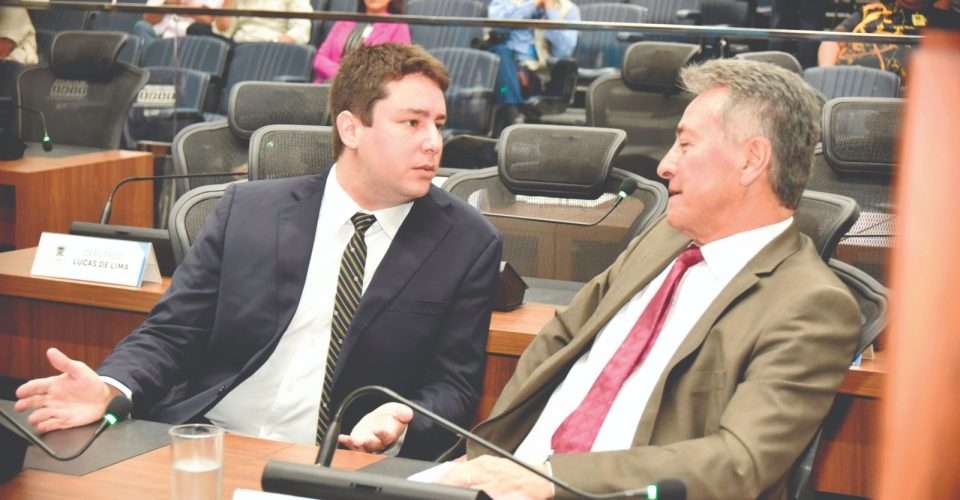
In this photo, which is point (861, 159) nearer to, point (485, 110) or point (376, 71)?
point (376, 71)

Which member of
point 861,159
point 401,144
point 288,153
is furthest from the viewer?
point 861,159

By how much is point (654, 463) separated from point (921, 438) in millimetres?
1041

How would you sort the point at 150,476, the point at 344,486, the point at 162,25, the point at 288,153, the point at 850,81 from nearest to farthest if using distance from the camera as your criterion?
the point at 344,486
the point at 150,476
the point at 288,153
the point at 850,81
the point at 162,25

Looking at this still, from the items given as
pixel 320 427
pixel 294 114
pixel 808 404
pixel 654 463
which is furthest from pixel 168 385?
pixel 294 114

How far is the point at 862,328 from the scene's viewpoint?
4.97ft

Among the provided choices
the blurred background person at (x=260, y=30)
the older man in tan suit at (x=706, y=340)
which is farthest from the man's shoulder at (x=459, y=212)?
the blurred background person at (x=260, y=30)

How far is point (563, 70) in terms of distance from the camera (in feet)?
14.4

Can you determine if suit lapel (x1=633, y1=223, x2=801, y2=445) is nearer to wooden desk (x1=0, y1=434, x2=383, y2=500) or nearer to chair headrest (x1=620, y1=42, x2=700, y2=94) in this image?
wooden desk (x1=0, y1=434, x2=383, y2=500)

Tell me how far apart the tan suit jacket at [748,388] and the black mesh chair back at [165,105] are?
3.43 meters

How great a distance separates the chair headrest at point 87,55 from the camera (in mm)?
4598

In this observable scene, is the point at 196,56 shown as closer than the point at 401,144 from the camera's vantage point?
No

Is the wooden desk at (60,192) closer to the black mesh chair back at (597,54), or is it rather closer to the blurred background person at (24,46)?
the blurred background person at (24,46)

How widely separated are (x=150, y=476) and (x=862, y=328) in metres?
1.02

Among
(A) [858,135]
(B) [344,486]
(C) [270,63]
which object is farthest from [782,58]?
(B) [344,486]
